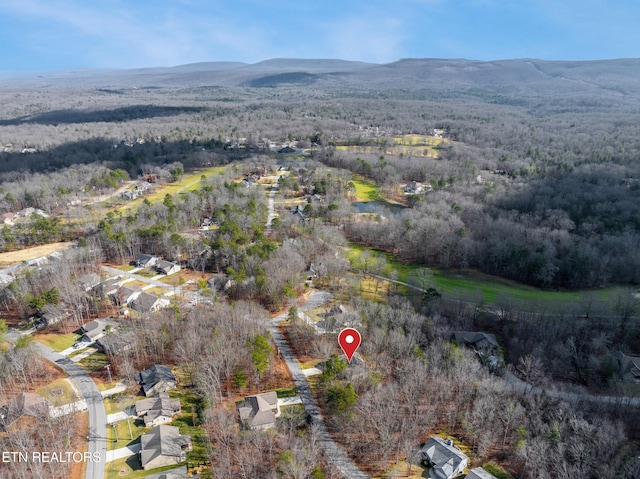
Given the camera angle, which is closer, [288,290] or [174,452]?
[174,452]

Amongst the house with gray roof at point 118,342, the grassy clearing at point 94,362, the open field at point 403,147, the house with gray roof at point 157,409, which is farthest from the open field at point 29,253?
the open field at point 403,147

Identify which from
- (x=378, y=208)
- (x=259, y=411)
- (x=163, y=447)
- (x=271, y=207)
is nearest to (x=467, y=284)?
(x=378, y=208)

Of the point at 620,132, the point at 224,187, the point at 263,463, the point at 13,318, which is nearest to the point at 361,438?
the point at 263,463

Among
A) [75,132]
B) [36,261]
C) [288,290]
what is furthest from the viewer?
[75,132]

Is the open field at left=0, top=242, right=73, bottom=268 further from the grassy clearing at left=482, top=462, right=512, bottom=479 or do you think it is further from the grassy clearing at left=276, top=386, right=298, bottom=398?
the grassy clearing at left=482, top=462, right=512, bottom=479

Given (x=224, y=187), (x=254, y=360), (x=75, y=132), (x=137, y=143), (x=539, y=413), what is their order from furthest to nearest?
(x=75, y=132)
(x=137, y=143)
(x=224, y=187)
(x=254, y=360)
(x=539, y=413)

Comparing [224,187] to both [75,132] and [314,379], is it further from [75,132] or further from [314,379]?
[75,132]

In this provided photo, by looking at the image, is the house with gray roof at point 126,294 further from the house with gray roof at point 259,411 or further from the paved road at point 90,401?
the house with gray roof at point 259,411
